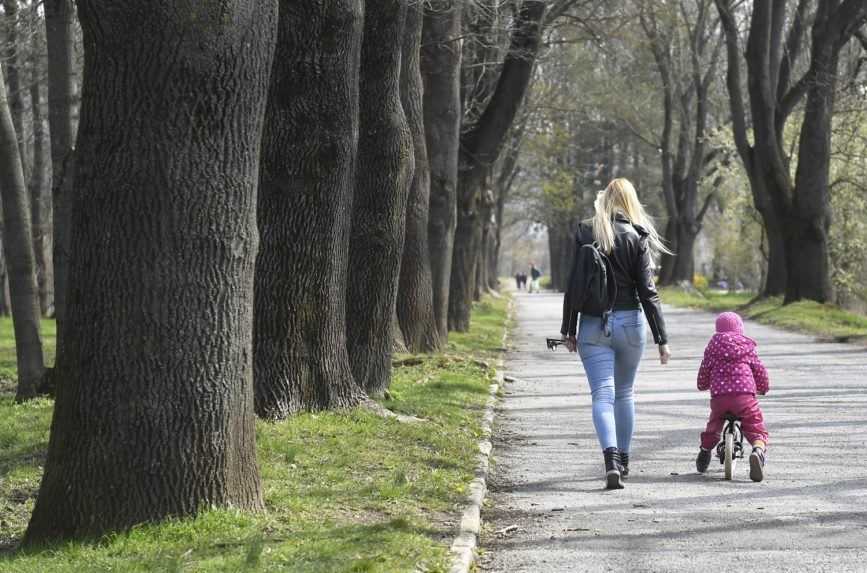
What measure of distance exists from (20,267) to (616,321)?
6574mm

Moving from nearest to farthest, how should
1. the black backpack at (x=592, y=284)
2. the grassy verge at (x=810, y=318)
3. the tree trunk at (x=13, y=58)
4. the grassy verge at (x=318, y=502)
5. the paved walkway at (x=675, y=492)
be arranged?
the grassy verge at (x=318, y=502) → the paved walkway at (x=675, y=492) → the black backpack at (x=592, y=284) → the tree trunk at (x=13, y=58) → the grassy verge at (x=810, y=318)

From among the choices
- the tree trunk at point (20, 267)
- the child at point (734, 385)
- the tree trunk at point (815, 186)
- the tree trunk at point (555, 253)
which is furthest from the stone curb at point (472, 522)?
the tree trunk at point (555, 253)

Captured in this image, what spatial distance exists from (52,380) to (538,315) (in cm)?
2950

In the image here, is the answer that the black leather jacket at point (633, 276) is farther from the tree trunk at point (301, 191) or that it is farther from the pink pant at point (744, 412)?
the tree trunk at point (301, 191)

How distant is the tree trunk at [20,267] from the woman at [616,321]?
20.4ft

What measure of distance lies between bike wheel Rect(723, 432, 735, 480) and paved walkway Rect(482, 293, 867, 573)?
0.09m

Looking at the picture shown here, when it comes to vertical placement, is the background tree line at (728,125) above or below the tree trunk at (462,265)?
above

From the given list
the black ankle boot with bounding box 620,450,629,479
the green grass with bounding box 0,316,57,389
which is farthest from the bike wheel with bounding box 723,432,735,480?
the green grass with bounding box 0,316,57,389

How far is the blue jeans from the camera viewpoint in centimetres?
887

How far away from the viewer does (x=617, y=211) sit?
905cm

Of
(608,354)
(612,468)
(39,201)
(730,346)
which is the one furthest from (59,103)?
(39,201)

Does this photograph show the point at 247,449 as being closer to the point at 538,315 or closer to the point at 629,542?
the point at 629,542

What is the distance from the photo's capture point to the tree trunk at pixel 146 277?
21.8ft

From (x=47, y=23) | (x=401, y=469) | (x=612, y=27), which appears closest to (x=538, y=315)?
(x=612, y=27)
